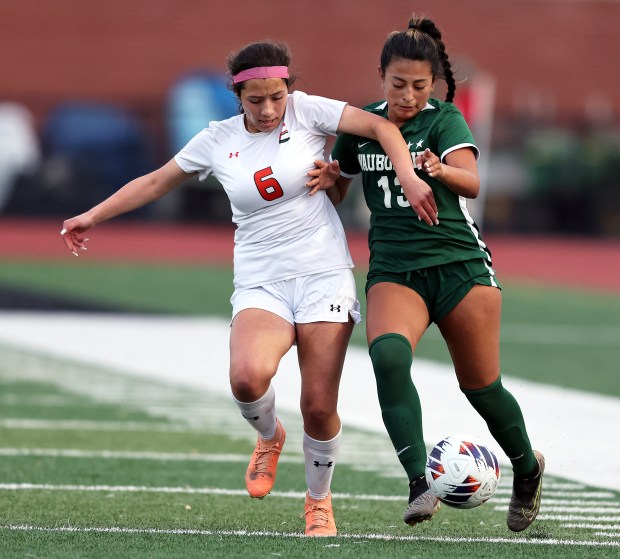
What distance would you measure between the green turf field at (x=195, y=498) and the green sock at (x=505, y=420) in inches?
13.2

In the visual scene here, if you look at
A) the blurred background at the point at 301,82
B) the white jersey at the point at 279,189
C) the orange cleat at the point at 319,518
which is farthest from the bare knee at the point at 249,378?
the blurred background at the point at 301,82

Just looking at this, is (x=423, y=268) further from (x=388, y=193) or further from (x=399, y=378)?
(x=399, y=378)

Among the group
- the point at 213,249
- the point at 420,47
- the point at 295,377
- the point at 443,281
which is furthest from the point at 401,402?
the point at 213,249

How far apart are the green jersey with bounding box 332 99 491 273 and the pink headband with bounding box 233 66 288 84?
0.46m

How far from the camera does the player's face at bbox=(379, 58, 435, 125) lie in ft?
20.3

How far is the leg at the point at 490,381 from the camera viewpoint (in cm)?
625

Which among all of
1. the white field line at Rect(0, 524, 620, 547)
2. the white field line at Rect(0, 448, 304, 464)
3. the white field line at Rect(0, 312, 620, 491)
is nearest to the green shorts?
the white field line at Rect(0, 524, 620, 547)

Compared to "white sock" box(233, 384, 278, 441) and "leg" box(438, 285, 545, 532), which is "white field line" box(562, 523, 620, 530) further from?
"white sock" box(233, 384, 278, 441)

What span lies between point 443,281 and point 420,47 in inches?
38.9

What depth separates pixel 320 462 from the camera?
6488mm

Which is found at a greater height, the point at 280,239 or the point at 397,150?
the point at 397,150

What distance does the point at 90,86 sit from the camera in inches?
1457

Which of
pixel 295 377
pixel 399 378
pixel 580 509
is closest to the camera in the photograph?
pixel 399 378

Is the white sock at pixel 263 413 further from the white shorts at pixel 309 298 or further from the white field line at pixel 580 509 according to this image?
the white field line at pixel 580 509
